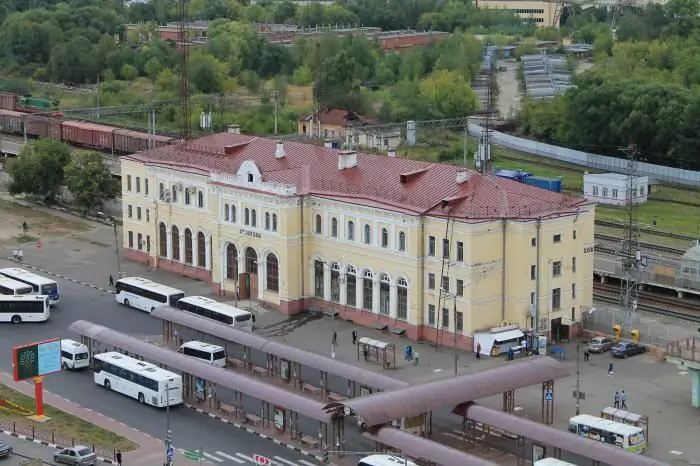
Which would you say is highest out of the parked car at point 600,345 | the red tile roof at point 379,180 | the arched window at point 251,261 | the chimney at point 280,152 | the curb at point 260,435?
the chimney at point 280,152

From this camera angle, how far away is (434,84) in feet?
467

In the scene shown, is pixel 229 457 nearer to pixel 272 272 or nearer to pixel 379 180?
pixel 272 272

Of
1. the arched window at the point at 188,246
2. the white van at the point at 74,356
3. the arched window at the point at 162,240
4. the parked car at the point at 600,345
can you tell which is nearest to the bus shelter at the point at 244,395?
the white van at the point at 74,356

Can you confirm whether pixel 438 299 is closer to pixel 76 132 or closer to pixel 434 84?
pixel 76 132

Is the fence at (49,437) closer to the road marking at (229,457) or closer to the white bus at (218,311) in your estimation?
the road marking at (229,457)

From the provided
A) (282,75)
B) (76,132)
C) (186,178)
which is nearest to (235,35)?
(282,75)

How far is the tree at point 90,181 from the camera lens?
9088cm

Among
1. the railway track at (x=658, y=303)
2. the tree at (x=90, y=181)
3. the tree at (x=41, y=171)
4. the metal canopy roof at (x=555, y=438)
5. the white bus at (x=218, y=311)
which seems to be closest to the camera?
the metal canopy roof at (x=555, y=438)

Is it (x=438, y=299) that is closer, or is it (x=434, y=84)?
(x=438, y=299)

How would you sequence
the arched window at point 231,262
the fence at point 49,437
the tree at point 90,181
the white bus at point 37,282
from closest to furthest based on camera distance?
1. the fence at point 49,437
2. the white bus at point 37,282
3. the arched window at point 231,262
4. the tree at point 90,181

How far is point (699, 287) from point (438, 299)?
607 inches

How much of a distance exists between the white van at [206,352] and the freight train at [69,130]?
Answer: 4812 centimetres

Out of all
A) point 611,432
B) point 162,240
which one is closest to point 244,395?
point 611,432

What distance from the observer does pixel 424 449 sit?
45562 mm
